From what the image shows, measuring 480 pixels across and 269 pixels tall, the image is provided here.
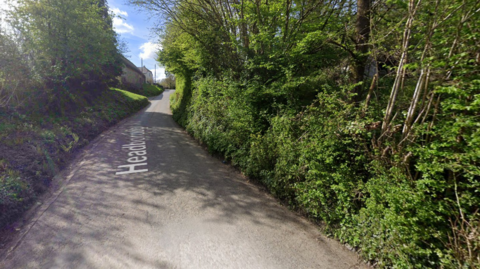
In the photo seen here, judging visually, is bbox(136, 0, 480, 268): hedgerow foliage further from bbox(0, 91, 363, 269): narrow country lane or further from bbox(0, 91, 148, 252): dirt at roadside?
bbox(0, 91, 148, 252): dirt at roadside

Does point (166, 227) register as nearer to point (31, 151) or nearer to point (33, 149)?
point (31, 151)

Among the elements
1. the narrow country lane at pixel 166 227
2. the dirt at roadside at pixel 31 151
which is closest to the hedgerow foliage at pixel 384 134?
the narrow country lane at pixel 166 227

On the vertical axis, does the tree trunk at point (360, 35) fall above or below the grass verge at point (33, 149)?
above

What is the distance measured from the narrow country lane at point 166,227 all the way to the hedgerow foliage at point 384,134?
1.72ft

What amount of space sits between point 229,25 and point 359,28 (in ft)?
17.0

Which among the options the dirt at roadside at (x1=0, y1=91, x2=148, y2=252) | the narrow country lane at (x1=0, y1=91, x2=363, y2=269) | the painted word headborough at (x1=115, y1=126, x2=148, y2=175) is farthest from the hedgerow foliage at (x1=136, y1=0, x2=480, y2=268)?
the dirt at roadside at (x1=0, y1=91, x2=148, y2=252)

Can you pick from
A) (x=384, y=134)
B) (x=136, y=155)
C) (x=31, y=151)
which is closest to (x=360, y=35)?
(x=384, y=134)

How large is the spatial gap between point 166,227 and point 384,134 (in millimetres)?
3657

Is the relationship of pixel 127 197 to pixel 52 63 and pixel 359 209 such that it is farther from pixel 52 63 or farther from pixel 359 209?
pixel 52 63

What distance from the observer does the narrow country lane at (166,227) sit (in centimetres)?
289

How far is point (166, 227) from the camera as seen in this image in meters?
3.55

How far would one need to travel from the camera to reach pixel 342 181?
3.16 metres

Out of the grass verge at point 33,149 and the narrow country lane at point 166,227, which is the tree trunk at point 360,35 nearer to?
the narrow country lane at point 166,227

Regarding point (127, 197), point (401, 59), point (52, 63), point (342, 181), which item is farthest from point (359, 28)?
point (52, 63)
